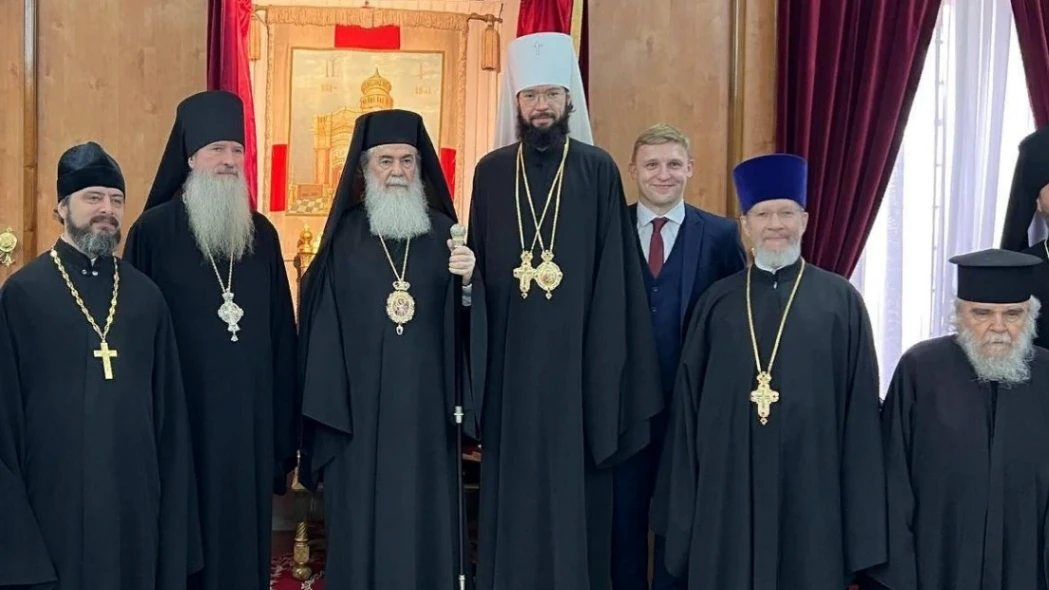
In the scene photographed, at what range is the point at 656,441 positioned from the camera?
3584mm

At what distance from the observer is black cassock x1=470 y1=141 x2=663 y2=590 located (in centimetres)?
332

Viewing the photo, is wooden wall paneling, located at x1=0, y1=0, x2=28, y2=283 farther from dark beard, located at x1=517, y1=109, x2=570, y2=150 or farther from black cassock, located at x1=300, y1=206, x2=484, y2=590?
dark beard, located at x1=517, y1=109, x2=570, y2=150

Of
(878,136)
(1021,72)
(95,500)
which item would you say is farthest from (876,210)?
(95,500)

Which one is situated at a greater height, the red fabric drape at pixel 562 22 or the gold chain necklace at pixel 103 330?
the red fabric drape at pixel 562 22

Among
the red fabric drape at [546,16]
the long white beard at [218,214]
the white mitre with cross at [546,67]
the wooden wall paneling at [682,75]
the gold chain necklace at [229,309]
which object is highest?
the red fabric drape at [546,16]

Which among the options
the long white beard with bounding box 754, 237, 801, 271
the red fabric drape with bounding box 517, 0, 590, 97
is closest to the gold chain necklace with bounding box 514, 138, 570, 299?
the long white beard with bounding box 754, 237, 801, 271

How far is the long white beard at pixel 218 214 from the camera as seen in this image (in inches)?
134

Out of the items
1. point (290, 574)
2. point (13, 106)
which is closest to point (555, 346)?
point (290, 574)

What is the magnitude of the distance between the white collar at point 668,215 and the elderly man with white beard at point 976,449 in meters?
1.03

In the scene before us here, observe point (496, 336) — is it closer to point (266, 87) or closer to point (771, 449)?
point (771, 449)

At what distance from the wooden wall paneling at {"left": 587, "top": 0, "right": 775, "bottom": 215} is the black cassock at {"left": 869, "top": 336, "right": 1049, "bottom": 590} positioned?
6.43 feet

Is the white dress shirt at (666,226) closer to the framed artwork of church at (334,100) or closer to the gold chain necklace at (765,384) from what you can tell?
the gold chain necklace at (765,384)

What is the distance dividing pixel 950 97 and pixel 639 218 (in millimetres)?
2393

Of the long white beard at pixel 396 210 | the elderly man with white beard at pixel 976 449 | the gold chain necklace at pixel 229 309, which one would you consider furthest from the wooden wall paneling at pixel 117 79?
the elderly man with white beard at pixel 976 449
